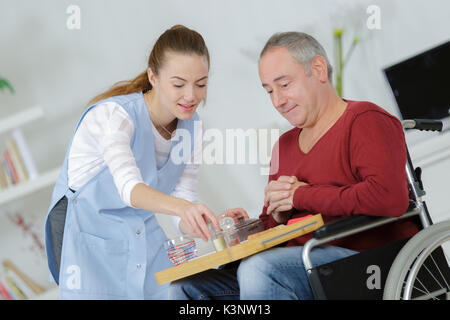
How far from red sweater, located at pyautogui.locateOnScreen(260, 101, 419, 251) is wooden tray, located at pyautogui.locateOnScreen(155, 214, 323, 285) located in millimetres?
111

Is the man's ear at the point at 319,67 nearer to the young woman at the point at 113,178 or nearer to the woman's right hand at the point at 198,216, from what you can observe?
the young woman at the point at 113,178

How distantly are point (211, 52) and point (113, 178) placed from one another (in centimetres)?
101

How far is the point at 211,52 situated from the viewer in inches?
94.2

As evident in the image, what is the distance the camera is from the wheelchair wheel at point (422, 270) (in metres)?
Result: 1.12

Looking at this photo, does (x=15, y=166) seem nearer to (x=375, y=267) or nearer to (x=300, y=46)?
(x=300, y=46)

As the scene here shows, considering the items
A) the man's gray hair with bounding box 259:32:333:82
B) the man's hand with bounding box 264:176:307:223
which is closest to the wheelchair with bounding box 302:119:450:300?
the man's hand with bounding box 264:176:307:223

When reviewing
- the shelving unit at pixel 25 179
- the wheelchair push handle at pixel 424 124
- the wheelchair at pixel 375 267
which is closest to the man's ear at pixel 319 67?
the wheelchair push handle at pixel 424 124

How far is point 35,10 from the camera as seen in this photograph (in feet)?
7.96

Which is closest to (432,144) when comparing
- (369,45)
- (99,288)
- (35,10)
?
(369,45)

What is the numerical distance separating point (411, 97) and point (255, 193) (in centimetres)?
78

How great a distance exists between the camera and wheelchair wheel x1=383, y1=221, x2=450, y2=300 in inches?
44.2
